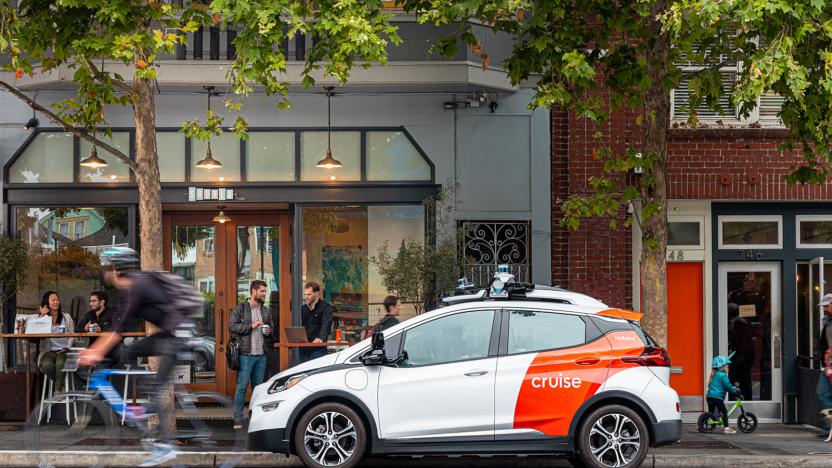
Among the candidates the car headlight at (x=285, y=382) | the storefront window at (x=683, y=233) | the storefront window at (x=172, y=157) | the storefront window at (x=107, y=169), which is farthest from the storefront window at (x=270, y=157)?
the storefront window at (x=683, y=233)

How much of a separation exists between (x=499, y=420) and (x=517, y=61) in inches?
173

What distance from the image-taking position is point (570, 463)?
10.7m

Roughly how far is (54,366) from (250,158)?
13.3 ft

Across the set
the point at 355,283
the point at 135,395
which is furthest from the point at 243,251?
the point at 135,395

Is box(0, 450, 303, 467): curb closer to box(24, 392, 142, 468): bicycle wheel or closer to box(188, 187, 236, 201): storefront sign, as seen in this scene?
box(24, 392, 142, 468): bicycle wheel

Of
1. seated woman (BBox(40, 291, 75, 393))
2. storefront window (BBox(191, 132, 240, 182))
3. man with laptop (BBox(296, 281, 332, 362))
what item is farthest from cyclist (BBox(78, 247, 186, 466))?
storefront window (BBox(191, 132, 240, 182))

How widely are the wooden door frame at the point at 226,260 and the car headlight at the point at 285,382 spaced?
5576mm

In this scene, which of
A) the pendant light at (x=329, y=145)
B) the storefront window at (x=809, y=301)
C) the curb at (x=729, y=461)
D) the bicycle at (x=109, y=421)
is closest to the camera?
the bicycle at (x=109, y=421)

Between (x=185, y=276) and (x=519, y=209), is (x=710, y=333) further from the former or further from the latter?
(x=185, y=276)

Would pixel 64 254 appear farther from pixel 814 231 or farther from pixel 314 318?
pixel 814 231

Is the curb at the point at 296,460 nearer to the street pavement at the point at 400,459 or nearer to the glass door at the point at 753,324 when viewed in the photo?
the street pavement at the point at 400,459

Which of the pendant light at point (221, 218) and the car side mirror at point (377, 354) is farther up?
the pendant light at point (221, 218)

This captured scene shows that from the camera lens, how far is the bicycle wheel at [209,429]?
8.91 metres

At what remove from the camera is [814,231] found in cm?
1555
